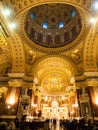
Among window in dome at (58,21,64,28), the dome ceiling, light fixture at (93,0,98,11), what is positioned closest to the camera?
light fixture at (93,0,98,11)

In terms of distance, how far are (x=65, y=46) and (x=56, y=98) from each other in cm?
971

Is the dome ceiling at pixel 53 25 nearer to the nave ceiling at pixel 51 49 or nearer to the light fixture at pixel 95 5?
the nave ceiling at pixel 51 49

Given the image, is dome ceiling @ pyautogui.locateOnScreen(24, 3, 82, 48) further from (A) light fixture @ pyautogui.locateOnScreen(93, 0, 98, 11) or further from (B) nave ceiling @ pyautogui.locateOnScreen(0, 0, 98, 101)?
(A) light fixture @ pyautogui.locateOnScreen(93, 0, 98, 11)

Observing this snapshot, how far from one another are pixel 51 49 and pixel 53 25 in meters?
5.29

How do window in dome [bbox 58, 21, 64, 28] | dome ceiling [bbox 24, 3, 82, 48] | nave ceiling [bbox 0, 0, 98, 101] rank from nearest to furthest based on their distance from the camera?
nave ceiling [bbox 0, 0, 98, 101] → dome ceiling [bbox 24, 3, 82, 48] → window in dome [bbox 58, 21, 64, 28]

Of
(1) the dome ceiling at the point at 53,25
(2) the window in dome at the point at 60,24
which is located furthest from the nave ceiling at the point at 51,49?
(2) the window in dome at the point at 60,24

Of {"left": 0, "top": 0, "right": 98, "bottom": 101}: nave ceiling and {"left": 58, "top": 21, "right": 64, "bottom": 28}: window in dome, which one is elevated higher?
{"left": 58, "top": 21, "right": 64, "bottom": 28}: window in dome

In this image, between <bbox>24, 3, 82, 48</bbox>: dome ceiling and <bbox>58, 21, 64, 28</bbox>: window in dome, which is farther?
<bbox>58, 21, 64, 28</bbox>: window in dome

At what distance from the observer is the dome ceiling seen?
20.3m

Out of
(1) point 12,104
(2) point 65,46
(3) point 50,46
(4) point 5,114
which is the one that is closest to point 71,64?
(2) point 65,46

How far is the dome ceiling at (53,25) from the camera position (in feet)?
66.7

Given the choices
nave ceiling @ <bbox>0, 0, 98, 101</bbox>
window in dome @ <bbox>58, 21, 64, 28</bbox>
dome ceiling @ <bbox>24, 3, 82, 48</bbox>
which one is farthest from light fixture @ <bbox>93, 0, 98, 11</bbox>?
window in dome @ <bbox>58, 21, 64, 28</bbox>

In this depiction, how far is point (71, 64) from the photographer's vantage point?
62.7 feet

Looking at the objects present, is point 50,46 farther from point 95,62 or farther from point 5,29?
point 5,29
